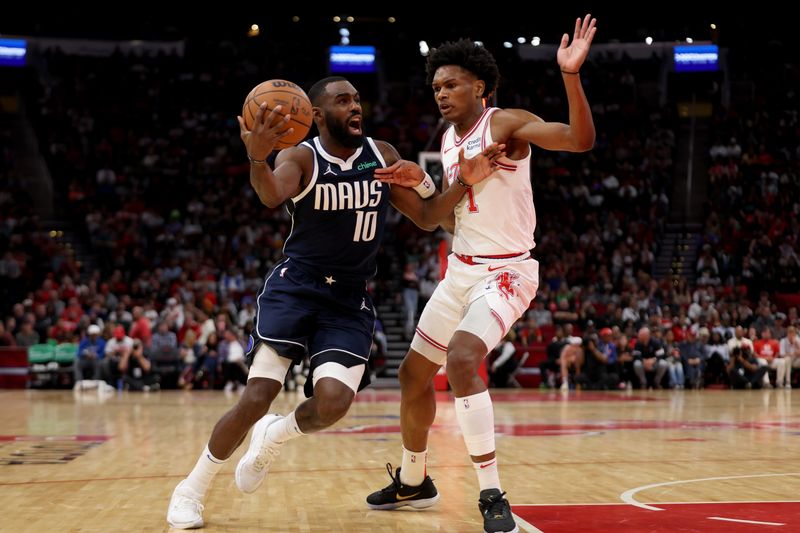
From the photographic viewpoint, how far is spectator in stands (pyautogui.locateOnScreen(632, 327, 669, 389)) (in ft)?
58.7

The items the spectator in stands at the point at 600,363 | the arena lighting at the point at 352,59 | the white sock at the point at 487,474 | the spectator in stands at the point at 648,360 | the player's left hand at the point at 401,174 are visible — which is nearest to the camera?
the white sock at the point at 487,474

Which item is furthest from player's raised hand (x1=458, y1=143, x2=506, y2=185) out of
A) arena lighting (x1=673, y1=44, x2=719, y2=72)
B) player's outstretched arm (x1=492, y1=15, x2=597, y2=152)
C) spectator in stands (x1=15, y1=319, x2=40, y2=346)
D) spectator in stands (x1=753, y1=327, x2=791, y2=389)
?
arena lighting (x1=673, y1=44, x2=719, y2=72)

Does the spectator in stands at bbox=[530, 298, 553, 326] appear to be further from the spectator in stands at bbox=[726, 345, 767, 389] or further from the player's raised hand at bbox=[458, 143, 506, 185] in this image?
the player's raised hand at bbox=[458, 143, 506, 185]

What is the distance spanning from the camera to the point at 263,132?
4730 millimetres

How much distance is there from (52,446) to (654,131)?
22438 millimetres

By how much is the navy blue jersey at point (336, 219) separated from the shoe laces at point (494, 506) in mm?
1442

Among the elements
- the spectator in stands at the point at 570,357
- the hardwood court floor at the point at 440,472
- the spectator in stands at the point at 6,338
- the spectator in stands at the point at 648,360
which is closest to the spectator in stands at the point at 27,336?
the spectator in stands at the point at 6,338

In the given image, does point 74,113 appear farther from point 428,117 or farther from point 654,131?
point 654,131

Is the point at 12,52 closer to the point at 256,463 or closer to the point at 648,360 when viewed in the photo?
the point at 648,360

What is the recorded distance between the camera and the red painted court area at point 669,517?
181 inches

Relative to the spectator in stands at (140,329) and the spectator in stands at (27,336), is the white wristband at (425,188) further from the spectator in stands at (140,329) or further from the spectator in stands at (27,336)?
the spectator in stands at (27,336)

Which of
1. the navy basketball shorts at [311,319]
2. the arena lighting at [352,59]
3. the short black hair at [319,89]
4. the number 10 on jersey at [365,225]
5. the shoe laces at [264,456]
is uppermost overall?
the arena lighting at [352,59]

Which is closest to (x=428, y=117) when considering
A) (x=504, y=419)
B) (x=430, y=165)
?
(x=430, y=165)

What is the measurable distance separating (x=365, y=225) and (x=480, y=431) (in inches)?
51.6
